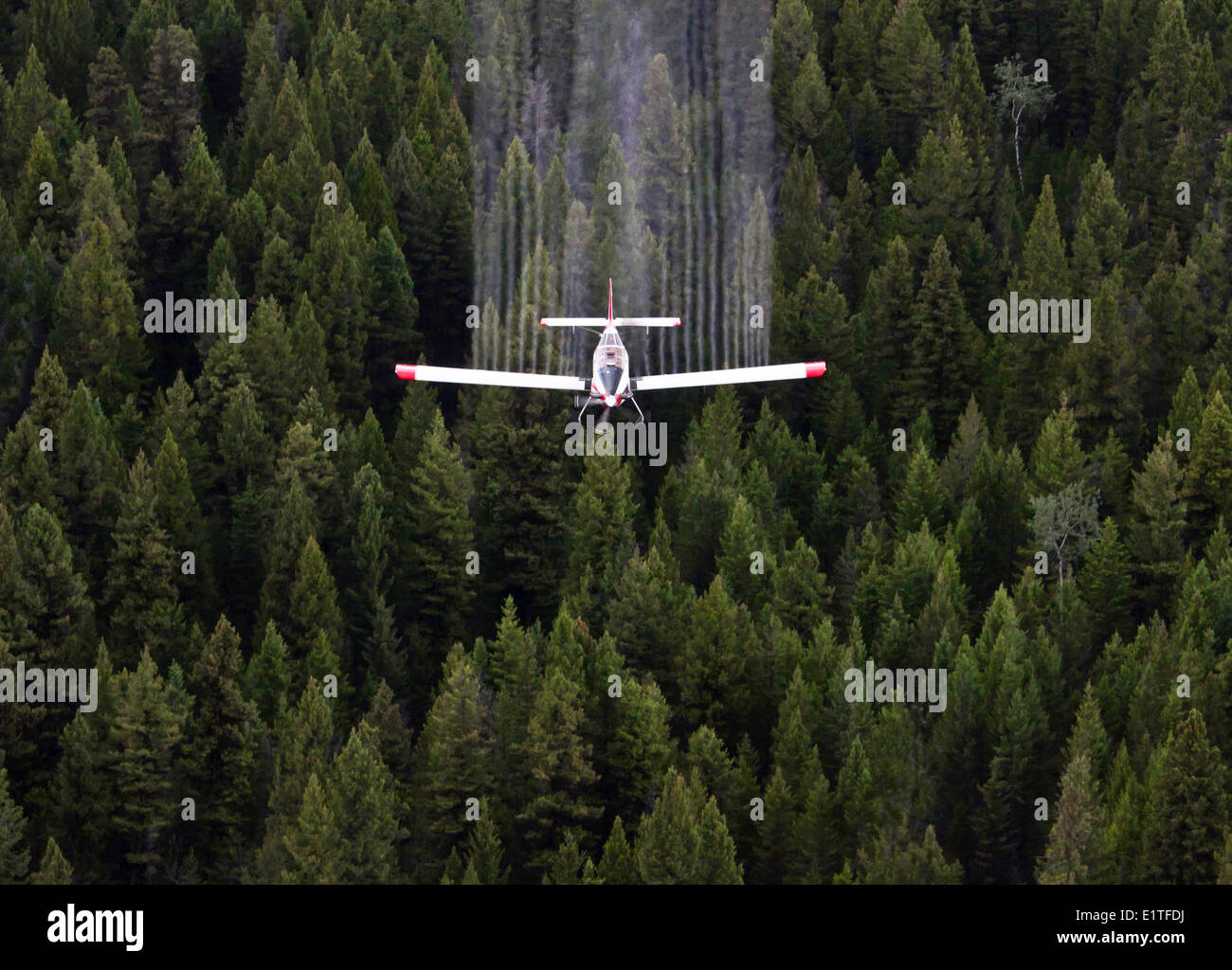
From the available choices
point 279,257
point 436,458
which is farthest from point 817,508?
point 279,257

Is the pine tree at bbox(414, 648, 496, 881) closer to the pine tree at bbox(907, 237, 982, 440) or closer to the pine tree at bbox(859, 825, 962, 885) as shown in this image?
the pine tree at bbox(859, 825, 962, 885)

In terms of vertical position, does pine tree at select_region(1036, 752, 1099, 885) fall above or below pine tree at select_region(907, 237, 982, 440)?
below

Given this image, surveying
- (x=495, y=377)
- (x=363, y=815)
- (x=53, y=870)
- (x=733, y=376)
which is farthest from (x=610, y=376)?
(x=53, y=870)

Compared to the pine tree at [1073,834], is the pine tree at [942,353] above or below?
above

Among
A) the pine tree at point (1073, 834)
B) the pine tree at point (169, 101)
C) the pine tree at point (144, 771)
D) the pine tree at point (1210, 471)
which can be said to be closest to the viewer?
the pine tree at point (1073, 834)

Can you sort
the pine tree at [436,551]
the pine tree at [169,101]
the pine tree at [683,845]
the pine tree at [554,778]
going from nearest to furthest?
the pine tree at [683,845], the pine tree at [554,778], the pine tree at [436,551], the pine tree at [169,101]

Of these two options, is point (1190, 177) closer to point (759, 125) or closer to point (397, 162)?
point (759, 125)

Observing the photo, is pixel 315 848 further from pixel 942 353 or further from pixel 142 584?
pixel 942 353

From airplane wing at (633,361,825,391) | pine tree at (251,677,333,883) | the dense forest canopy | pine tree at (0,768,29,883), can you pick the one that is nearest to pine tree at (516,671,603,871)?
the dense forest canopy

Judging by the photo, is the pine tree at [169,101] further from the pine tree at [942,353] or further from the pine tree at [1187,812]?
the pine tree at [1187,812]

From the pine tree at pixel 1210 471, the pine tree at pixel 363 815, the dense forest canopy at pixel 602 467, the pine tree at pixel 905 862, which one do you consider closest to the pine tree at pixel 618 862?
the dense forest canopy at pixel 602 467
